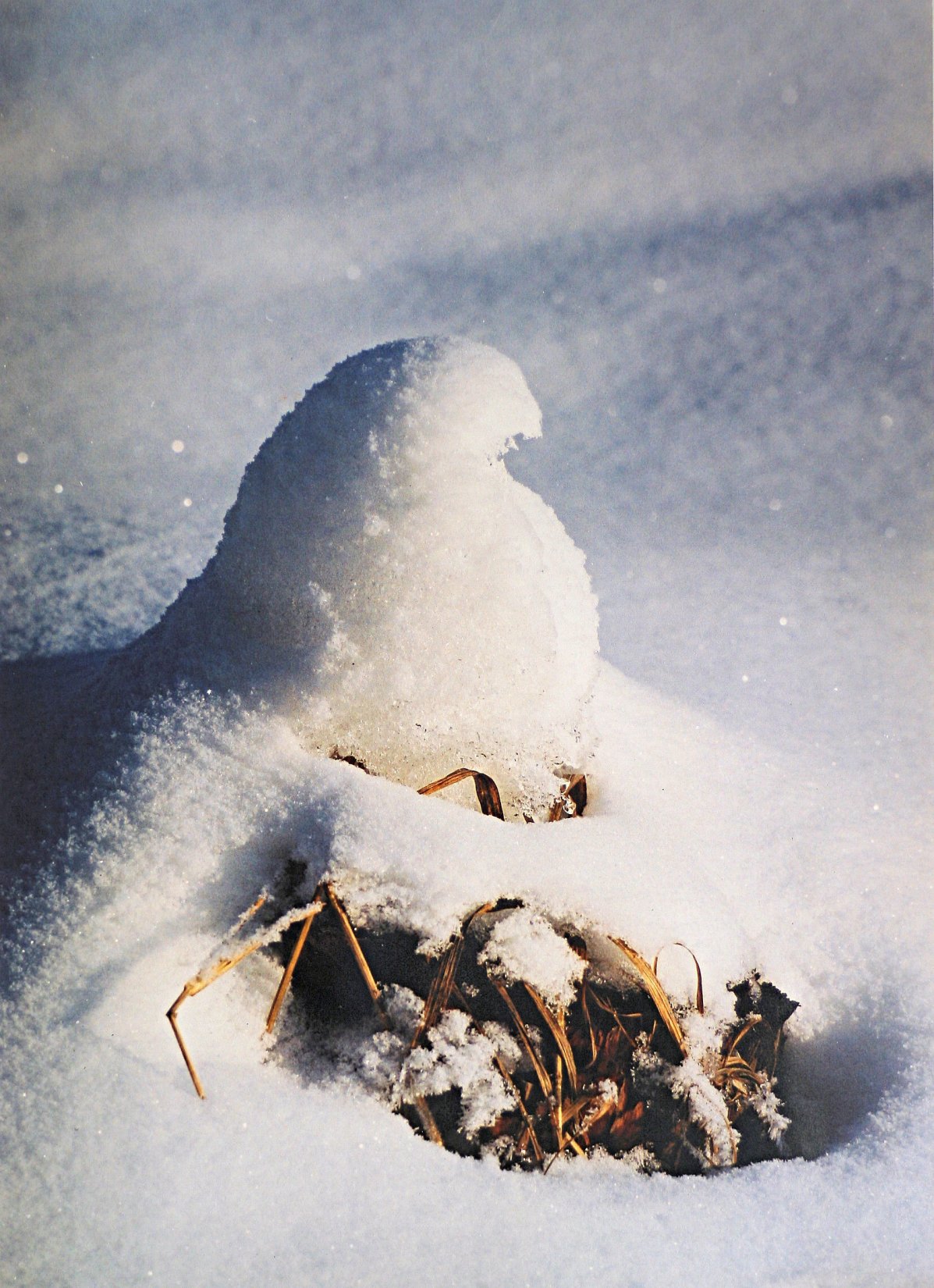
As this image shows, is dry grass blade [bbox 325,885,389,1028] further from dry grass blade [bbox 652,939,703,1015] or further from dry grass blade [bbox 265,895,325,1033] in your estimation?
dry grass blade [bbox 652,939,703,1015]

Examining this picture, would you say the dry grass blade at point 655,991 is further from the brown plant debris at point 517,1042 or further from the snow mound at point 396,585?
the snow mound at point 396,585

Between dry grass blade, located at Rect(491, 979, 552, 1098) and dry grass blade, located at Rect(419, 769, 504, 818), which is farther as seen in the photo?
dry grass blade, located at Rect(419, 769, 504, 818)

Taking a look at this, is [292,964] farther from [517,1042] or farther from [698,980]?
[698,980]

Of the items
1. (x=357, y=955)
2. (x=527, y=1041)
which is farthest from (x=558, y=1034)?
(x=357, y=955)

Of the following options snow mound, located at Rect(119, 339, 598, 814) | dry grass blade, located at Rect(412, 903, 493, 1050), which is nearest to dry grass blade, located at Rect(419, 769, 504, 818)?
snow mound, located at Rect(119, 339, 598, 814)

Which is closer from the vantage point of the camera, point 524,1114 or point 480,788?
point 524,1114

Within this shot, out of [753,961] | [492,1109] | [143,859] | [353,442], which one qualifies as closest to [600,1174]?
[492,1109]

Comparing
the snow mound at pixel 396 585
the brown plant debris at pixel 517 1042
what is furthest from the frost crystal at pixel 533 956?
the snow mound at pixel 396 585
